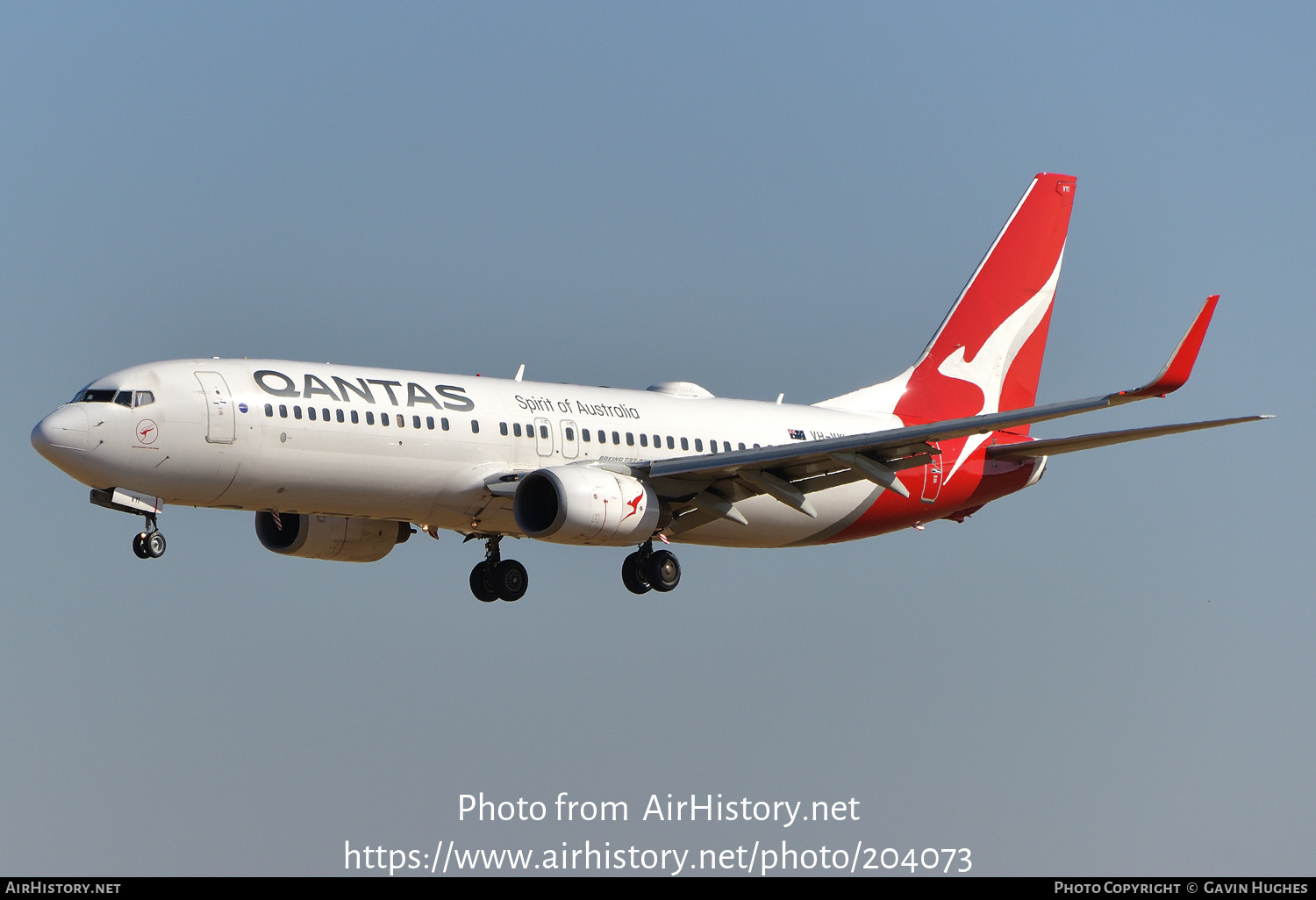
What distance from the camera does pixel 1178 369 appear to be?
3484cm

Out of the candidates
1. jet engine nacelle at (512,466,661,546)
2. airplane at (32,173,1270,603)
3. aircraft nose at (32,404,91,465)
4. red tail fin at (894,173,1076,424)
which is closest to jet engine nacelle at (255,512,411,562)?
airplane at (32,173,1270,603)

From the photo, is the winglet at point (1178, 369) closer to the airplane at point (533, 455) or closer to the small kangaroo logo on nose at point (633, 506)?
the airplane at point (533, 455)

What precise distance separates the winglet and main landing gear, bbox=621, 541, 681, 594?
1201cm

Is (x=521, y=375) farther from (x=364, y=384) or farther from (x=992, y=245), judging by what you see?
(x=992, y=245)

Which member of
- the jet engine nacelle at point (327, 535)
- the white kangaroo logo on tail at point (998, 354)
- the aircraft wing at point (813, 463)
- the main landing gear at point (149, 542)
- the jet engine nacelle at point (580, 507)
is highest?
the white kangaroo logo on tail at point (998, 354)

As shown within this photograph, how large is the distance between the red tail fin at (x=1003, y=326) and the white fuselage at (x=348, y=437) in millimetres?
7765

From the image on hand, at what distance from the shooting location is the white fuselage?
37.0 m

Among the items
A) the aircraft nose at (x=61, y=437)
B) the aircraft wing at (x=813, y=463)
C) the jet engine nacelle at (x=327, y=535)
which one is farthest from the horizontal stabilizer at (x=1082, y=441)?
the aircraft nose at (x=61, y=437)

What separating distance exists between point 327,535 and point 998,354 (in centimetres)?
1930

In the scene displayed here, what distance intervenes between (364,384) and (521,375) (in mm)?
4974

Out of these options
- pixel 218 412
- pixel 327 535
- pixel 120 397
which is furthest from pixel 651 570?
pixel 120 397

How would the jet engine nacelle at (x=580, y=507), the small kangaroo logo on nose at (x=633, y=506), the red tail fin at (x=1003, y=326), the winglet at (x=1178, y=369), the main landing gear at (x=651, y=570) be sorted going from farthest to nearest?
the red tail fin at (x=1003, y=326)
the main landing gear at (x=651, y=570)
the small kangaroo logo on nose at (x=633, y=506)
the jet engine nacelle at (x=580, y=507)
the winglet at (x=1178, y=369)

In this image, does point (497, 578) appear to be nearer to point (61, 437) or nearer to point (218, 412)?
point (218, 412)

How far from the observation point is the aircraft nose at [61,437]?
36469 millimetres
